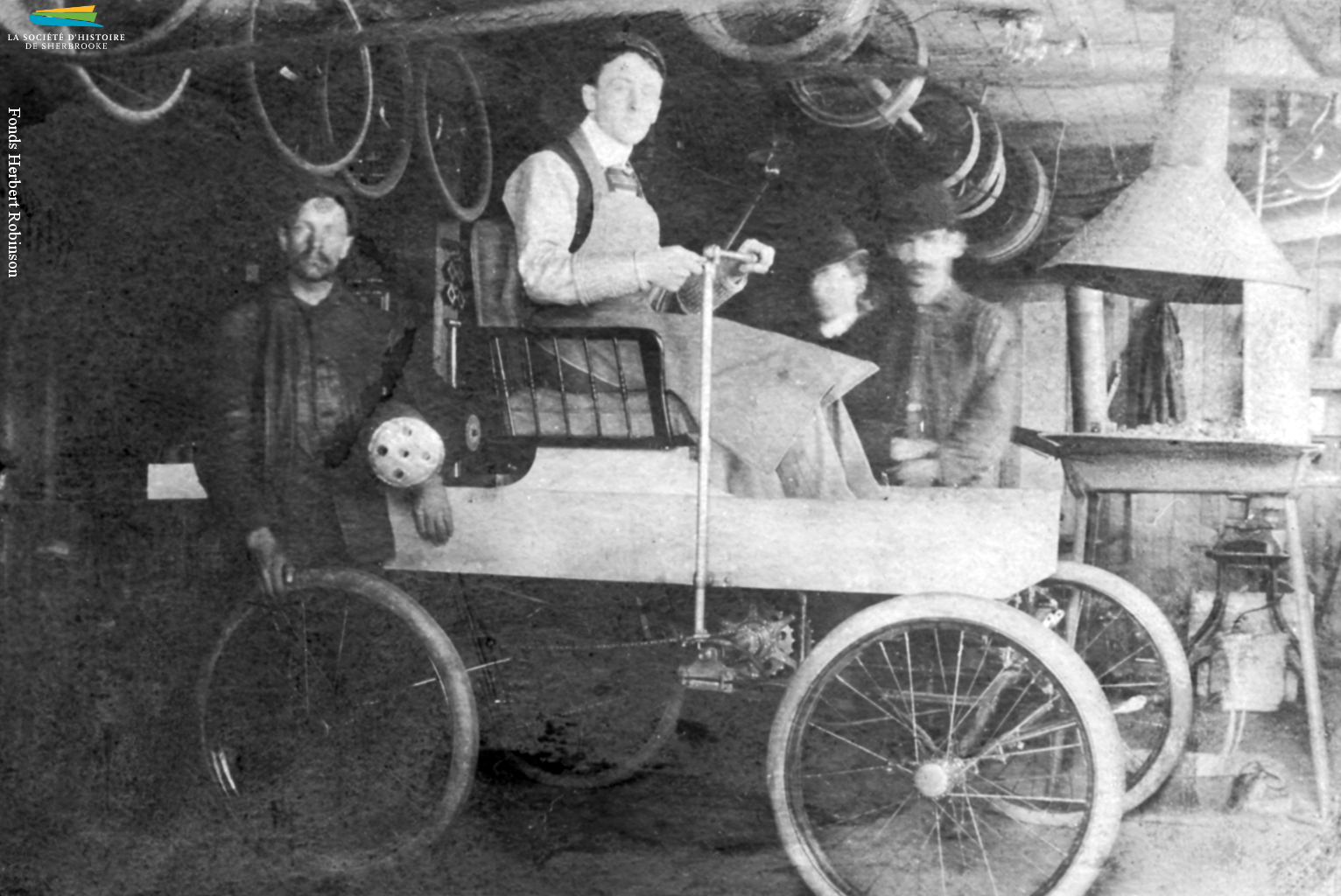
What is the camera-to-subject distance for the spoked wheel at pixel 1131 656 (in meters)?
3.21

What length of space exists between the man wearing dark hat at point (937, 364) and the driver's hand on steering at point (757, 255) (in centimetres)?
30

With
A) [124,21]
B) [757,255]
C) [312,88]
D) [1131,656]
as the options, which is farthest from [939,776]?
[124,21]

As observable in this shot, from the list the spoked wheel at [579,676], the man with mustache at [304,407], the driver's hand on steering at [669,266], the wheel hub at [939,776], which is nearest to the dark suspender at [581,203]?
the driver's hand on steering at [669,266]

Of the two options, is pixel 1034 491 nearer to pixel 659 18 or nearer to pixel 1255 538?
pixel 1255 538

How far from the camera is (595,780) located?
3.47 metres

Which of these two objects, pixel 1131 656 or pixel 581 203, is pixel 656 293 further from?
pixel 1131 656

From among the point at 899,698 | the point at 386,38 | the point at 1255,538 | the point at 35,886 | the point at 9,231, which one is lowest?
the point at 35,886

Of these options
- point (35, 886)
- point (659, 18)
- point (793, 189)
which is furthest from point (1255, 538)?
point (35, 886)

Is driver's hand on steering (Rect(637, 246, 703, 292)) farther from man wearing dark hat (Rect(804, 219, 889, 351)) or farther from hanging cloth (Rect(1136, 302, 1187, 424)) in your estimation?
hanging cloth (Rect(1136, 302, 1187, 424))

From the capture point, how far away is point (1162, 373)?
3.24m

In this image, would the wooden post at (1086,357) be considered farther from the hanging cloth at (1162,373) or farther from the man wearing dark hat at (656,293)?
the man wearing dark hat at (656,293)

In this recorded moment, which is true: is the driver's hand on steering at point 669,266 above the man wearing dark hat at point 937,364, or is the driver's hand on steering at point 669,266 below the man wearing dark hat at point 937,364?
above

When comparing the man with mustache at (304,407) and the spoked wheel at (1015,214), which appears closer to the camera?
the spoked wheel at (1015,214)

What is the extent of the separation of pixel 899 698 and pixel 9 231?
9.22ft
